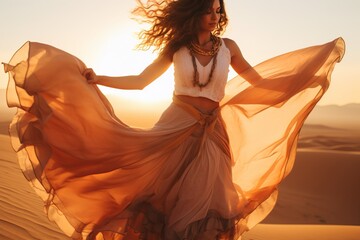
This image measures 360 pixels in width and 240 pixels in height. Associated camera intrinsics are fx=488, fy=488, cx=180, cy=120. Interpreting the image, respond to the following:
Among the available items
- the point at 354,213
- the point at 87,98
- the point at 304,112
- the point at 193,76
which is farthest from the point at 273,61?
the point at 354,213

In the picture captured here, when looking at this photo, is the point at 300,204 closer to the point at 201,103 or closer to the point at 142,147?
the point at 201,103

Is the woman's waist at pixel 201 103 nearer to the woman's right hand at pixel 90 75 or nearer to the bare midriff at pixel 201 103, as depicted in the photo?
the bare midriff at pixel 201 103

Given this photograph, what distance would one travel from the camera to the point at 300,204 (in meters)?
17.0

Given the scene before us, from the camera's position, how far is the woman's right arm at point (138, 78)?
4.05m

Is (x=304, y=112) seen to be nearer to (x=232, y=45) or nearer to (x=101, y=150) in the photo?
(x=232, y=45)

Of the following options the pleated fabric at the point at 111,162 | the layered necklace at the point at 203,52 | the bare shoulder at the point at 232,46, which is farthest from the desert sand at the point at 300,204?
the bare shoulder at the point at 232,46

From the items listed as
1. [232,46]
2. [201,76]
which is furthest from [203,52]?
[232,46]

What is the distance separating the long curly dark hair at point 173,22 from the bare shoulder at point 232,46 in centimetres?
23

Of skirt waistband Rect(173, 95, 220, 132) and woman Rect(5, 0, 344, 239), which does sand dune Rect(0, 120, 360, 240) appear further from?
skirt waistband Rect(173, 95, 220, 132)

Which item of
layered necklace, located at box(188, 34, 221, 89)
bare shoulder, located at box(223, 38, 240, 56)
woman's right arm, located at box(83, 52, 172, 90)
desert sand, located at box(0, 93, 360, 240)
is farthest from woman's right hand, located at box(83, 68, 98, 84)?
desert sand, located at box(0, 93, 360, 240)

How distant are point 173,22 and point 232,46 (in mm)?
569

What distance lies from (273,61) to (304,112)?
570mm

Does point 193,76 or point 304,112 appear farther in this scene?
point 304,112

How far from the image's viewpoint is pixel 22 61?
371 centimetres
